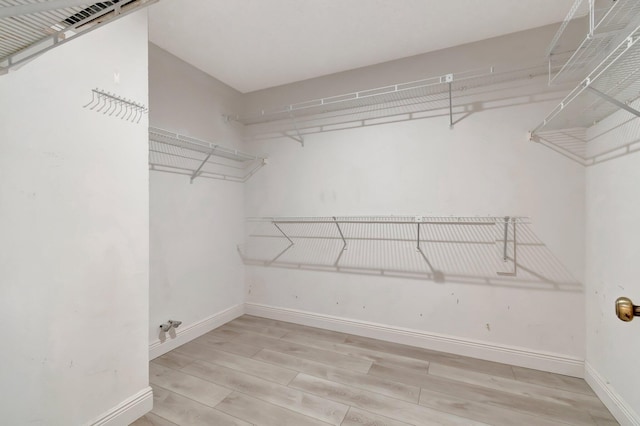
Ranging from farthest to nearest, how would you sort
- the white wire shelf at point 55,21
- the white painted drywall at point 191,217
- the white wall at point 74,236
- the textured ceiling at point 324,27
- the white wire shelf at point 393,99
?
the white painted drywall at point 191,217 < the white wire shelf at point 393,99 < the textured ceiling at point 324,27 < the white wall at point 74,236 < the white wire shelf at point 55,21

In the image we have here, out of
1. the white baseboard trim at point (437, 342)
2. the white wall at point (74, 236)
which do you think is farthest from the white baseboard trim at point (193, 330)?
the white wall at point (74, 236)

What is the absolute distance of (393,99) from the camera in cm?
232

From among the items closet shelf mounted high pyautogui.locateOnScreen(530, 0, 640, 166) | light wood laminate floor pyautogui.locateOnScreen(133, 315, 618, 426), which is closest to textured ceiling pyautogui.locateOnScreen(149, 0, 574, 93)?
closet shelf mounted high pyautogui.locateOnScreen(530, 0, 640, 166)

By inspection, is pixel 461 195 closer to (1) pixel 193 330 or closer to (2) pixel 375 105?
(2) pixel 375 105

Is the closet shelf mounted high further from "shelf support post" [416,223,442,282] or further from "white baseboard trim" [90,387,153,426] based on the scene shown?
"white baseboard trim" [90,387,153,426]

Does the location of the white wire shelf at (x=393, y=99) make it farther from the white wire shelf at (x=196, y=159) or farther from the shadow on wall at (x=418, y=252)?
the shadow on wall at (x=418, y=252)

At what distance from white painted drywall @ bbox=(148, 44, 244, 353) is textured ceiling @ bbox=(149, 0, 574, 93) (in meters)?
0.27

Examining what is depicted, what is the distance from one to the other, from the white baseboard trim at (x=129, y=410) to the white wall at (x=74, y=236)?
0.01 m

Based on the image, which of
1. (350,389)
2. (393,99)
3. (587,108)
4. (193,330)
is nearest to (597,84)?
(587,108)

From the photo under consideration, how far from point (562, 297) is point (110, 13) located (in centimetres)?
278

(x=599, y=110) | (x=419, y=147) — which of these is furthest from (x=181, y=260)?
(x=599, y=110)

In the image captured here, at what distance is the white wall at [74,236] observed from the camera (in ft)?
3.41

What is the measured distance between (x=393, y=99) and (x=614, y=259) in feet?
5.94

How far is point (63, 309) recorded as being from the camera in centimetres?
117
